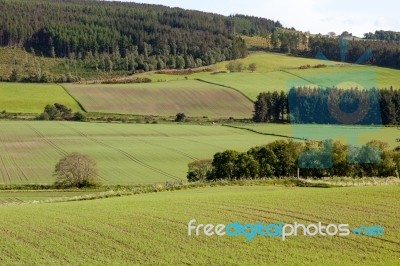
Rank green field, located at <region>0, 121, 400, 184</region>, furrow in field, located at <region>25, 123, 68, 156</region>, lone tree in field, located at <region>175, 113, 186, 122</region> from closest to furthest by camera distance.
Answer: green field, located at <region>0, 121, 400, 184</region>, furrow in field, located at <region>25, 123, 68, 156</region>, lone tree in field, located at <region>175, 113, 186, 122</region>

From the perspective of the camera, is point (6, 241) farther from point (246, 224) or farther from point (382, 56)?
point (382, 56)

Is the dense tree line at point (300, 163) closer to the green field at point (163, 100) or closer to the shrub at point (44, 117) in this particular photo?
the shrub at point (44, 117)

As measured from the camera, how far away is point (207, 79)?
551ft

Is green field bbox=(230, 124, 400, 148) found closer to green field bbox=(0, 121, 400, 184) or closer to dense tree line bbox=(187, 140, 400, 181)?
green field bbox=(0, 121, 400, 184)

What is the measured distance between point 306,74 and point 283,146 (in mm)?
115647

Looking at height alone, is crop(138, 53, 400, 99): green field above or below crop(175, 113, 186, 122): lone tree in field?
above

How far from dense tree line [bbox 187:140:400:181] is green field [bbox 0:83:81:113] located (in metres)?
70.9

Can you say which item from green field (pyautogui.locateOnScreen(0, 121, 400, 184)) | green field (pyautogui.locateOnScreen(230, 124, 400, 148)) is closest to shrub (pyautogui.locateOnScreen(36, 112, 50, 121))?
green field (pyautogui.locateOnScreen(0, 121, 400, 184))

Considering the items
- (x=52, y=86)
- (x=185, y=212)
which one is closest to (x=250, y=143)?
(x=185, y=212)

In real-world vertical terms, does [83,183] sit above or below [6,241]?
below

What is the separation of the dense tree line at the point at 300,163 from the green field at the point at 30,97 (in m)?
70.9

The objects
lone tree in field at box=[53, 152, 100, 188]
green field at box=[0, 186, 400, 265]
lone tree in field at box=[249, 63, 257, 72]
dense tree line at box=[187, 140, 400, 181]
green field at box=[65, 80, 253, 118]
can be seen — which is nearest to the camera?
green field at box=[0, 186, 400, 265]

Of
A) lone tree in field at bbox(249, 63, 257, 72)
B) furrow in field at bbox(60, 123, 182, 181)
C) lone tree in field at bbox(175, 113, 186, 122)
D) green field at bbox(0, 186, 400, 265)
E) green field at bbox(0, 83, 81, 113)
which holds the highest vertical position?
lone tree in field at bbox(249, 63, 257, 72)

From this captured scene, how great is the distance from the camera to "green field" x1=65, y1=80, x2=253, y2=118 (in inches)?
5054
